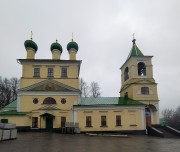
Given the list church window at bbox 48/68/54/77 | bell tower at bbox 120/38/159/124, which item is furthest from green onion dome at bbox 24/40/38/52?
bell tower at bbox 120/38/159/124

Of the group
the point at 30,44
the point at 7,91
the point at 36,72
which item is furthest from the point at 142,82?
the point at 7,91

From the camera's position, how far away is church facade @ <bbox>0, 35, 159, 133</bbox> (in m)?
28.2

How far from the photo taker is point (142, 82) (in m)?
30.9

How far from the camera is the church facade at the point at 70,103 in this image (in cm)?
2816

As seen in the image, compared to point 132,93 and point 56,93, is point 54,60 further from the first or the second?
point 132,93

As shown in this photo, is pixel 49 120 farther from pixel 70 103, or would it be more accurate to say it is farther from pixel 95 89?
pixel 95 89

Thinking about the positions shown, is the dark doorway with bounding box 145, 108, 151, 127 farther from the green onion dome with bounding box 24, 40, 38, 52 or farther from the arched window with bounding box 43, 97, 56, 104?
the green onion dome with bounding box 24, 40, 38, 52

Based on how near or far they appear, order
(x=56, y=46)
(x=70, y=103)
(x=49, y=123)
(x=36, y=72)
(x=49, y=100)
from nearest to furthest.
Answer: (x=49, y=123), (x=49, y=100), (x=70, y=103), (x=36, y=72), (x=56, y=46)

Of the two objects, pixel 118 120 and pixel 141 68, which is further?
pixel 141 68

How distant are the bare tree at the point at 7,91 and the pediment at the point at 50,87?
21.0 metres

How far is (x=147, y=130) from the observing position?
93.1 ft

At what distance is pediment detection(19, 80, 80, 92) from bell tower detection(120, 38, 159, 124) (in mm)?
7936

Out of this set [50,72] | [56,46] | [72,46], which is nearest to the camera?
[50,72]

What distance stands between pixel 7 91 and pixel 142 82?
101 feet
